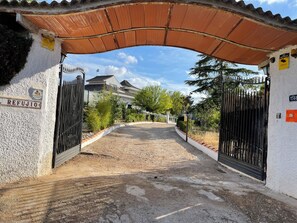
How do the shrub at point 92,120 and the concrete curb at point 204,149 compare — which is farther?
the shrub at point 92,120

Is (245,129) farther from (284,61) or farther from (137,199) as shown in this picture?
(137,199)

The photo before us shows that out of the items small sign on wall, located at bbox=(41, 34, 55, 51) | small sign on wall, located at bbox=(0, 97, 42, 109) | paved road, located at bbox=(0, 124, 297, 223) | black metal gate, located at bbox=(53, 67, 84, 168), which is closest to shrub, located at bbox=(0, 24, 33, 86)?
small sign on wall, located at bbox=(0, 97, 42, 109)

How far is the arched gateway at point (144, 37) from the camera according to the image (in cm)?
444

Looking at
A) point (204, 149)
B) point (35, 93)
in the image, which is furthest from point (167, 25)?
point (204, 149)

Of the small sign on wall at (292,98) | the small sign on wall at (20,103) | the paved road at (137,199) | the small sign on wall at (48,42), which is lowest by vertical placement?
the paved road at (137,199)

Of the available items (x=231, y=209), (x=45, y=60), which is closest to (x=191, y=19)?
(x=45, y=60)

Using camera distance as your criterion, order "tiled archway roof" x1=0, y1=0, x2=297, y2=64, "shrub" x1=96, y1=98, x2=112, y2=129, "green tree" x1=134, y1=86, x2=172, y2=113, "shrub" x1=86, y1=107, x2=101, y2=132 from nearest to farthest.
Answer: "tiled archway roof" x1=0, y1=0, x2=297, y2=64, "shrub" x1=86, y1=107, x2=101, y2=132, "shrub" x1=96, y1=98, x2=112, y2=129, "green tree" x1=134, y1=86, x2=172, y2=113

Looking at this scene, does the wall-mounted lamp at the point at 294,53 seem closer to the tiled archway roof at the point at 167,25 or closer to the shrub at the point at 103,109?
the tiled archway roof at the point at 167,25

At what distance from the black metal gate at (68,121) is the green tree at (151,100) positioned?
1158 inches

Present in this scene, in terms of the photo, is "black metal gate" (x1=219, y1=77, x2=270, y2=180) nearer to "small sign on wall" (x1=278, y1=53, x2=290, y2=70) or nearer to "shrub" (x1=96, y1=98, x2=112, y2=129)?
"small sign on wall" (x1=278, y1=53, x2=290, y2=70)

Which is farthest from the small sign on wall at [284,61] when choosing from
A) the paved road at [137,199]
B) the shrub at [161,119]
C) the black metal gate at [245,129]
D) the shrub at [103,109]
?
the shrub at [161,119]

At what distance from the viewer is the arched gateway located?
175 inches

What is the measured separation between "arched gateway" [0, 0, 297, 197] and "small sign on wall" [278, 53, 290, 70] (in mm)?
76

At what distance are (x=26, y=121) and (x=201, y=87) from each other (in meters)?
22.5
